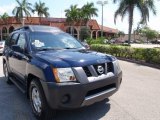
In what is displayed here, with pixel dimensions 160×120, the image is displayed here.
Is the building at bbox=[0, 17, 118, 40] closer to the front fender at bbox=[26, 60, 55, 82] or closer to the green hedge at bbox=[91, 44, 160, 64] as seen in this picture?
the green hedge at bbox=[91, 44, 160, 64]

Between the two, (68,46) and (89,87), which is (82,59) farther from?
(68,46)

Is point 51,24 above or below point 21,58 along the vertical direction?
above

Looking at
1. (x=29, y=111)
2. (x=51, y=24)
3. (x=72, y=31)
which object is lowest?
(x=29, y=111)

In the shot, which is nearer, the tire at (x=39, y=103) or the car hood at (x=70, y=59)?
the car hood at (x=70, y=59)

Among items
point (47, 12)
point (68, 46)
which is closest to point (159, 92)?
point (68, 46)

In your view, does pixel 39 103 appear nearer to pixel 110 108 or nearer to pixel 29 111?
pixel 29 111

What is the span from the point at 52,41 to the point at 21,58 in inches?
32.8

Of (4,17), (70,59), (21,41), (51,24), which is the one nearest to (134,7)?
(21,41)

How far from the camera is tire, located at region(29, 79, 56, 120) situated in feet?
16.3

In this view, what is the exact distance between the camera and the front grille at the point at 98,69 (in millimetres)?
4879

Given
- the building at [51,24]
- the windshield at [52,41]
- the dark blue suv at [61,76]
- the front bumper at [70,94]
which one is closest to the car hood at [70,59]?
the dark blue suv at [61,76]

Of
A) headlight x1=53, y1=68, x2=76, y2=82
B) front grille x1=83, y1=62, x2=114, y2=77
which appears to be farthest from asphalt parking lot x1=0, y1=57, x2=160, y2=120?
headlight x1=53, y1=68, x2=76, y2=82

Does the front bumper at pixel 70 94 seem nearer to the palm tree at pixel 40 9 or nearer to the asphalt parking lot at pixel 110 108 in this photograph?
the asphalt parking lot at pixel 110 108

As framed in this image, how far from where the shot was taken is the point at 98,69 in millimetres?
5039
